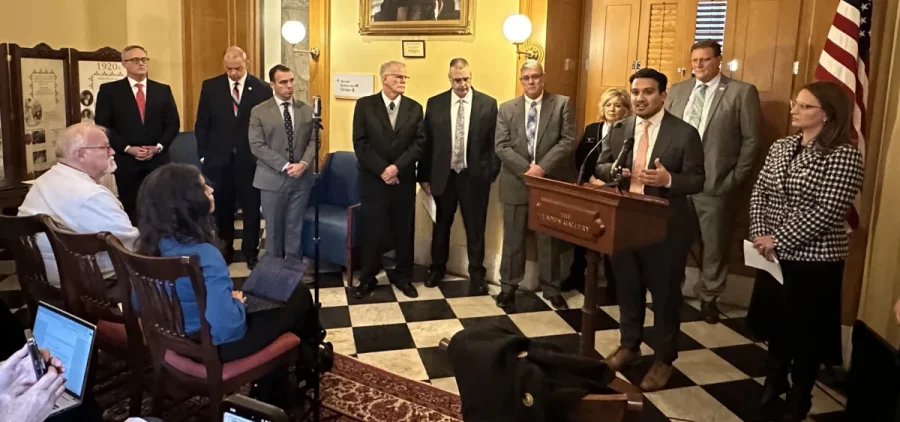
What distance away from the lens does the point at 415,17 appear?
5.54 meters

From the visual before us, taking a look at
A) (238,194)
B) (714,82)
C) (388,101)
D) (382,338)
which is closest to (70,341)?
(382,338)

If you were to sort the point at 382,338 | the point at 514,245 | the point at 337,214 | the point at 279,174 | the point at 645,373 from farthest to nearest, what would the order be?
the point at 337,214
the point at 279,174
the point at 514,245
the point at 382,338
the point at 645,373

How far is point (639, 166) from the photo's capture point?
3.36 metres

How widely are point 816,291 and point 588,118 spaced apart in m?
2.80

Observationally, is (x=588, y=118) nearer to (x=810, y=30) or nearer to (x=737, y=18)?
(x=737, y=18)

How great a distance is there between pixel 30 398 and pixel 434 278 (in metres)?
3.78

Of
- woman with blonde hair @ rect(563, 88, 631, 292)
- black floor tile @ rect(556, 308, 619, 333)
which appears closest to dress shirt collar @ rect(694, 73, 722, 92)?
woman with blonde hair @ rect(563, 88, 631, 292)

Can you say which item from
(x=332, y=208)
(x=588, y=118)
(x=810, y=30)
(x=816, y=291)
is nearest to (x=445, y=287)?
(x=332, y=208)

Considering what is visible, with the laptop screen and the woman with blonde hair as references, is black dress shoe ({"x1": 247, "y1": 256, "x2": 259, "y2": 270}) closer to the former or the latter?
the woman with blonde hair

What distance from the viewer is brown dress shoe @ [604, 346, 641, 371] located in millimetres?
3684

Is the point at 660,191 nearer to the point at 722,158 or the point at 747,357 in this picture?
the point at 747,357

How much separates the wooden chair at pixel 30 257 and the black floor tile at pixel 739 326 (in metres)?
3.84

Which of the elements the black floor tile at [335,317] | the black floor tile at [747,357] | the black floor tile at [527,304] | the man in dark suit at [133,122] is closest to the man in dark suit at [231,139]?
the man in dark suit at [133,122]

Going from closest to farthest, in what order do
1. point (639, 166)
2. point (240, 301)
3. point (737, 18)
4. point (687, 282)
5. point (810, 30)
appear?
1. point (240, 301)
2. point (639, 166)
3. point (810, 30)
4. point (737, 18)
5. point (687, 282)
